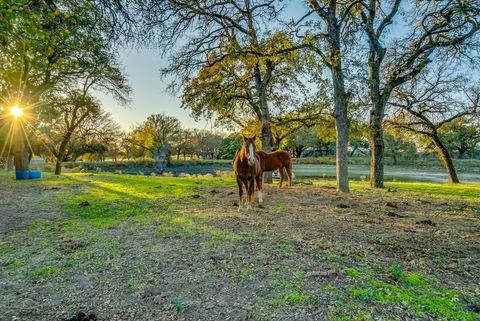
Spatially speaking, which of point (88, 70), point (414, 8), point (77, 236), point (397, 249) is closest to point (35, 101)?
point (88, 70)

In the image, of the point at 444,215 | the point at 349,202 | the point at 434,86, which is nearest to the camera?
the point at 444,215

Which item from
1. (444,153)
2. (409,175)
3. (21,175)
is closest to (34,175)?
(21,175)

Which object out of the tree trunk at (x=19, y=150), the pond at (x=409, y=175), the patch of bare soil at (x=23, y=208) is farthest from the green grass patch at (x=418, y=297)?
the tree trunk at (x=19, y=150)

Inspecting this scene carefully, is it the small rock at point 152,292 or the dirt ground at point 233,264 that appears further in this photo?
the small rock at point 152,292

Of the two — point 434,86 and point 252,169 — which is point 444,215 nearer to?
point 252,169

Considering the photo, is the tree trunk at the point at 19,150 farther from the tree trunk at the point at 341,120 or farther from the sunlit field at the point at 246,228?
the tree trunk at the point at 341,120

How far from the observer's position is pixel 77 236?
5.59 meters

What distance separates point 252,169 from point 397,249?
14.7ft

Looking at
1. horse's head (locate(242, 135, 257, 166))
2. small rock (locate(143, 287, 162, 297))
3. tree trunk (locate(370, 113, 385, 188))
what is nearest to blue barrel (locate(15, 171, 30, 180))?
horse's head (locate(242, 135, 257, 166))

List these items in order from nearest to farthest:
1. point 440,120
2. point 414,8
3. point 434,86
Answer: point 414,8
point 434,86
point 440,120

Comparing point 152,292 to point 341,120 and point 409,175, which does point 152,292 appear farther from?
point 409,175

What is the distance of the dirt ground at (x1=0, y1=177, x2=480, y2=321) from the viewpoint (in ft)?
9.84

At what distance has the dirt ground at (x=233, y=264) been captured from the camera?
118 inches

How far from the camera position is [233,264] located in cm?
408
